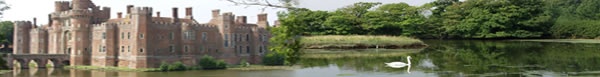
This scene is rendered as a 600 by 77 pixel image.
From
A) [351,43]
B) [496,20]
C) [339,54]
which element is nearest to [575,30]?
[496,20]

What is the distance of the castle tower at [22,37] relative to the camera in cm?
3553

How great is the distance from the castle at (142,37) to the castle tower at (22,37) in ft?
4.68

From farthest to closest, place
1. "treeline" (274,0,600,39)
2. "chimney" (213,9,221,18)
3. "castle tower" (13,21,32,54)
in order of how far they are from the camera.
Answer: "castle tower" (13,21,32,54) → "chimney" (213,9,221,18) → "treeline" (274,0,600,39)

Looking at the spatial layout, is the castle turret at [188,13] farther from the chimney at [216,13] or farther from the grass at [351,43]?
the grass at [351,43]

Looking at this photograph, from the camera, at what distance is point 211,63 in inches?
1105

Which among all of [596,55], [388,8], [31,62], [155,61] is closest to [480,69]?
[596,55]

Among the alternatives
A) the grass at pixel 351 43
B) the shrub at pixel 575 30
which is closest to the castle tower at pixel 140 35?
the grass at pixel 351 43

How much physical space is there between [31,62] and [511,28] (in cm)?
2297

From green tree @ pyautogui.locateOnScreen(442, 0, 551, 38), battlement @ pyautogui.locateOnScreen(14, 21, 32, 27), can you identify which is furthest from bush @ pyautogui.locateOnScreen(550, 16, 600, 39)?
battlement @ pyautogui.locateOnScreen(14, 21, 32, 27)

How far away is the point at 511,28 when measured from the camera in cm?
2152

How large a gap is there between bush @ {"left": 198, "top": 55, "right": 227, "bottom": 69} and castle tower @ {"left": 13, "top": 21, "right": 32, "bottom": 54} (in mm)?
12760

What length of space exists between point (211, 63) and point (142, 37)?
312 centimetres

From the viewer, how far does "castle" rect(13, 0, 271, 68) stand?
2830 centimetres

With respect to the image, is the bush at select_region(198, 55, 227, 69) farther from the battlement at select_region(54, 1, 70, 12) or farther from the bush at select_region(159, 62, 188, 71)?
the battlement at select_region(54, 1, 70, 12)
